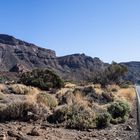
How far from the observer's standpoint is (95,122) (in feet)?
57.4

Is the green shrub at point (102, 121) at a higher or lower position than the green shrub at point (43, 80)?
lower

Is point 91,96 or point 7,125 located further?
point 91,96

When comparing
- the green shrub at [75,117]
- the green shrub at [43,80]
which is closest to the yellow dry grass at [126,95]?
the green shrub at [43,80]

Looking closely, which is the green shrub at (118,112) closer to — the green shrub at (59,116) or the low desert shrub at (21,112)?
the green shrub at (59,116)

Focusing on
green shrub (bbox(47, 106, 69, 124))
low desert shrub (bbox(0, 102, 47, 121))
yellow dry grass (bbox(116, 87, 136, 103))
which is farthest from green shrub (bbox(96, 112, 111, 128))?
yellow dry grass (bbox(116, 87, 136, 103))

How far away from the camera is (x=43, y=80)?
41344 millimetres

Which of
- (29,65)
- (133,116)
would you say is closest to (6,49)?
(29,65)

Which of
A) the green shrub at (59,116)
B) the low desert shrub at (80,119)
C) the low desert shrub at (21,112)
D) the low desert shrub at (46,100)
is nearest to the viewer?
the low desert shrub at (80,119)

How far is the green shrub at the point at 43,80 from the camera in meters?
40.2

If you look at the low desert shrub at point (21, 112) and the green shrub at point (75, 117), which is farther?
the low desert shrub at point (21, 112)

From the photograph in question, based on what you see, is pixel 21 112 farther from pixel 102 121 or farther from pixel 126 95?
pixel 126 95

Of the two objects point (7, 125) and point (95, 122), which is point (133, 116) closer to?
point (95, 122)

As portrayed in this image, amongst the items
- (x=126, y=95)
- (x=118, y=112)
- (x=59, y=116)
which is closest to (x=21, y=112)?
(x=59, y=116)

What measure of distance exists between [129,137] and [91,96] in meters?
14.1
